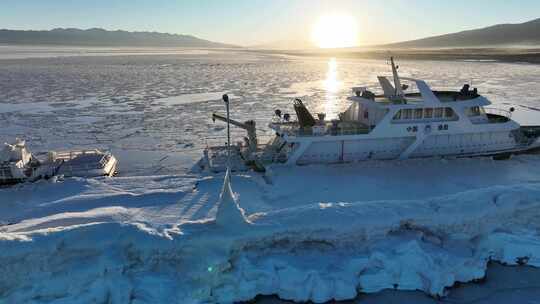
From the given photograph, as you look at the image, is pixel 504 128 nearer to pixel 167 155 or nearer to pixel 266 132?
pixel 266 132

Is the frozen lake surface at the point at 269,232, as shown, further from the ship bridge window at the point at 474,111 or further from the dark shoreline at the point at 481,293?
the ship bridge window at the point at 474,111

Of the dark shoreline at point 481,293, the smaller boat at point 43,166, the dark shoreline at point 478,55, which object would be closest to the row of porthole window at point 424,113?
the dark shoreline at point 481,293

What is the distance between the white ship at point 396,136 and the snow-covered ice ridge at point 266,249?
458 centimetres

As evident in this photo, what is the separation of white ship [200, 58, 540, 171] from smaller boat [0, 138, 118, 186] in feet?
12.1

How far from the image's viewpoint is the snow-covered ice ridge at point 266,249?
794 centimetres

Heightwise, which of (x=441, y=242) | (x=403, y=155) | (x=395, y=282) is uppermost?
(x=403, y=155)

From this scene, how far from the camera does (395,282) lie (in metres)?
8.76

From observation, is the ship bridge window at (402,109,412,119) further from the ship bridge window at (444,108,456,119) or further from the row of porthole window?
the ship bridge window at (444,108,456,119)

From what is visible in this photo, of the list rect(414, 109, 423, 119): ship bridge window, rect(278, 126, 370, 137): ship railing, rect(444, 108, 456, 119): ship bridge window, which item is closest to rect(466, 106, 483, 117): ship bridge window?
rect(444, 108, 456, 119): ship bridge window

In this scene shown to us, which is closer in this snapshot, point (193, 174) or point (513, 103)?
point (193, 174)

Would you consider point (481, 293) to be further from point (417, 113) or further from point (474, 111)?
point (474, 111)

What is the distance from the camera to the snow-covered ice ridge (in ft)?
26.1

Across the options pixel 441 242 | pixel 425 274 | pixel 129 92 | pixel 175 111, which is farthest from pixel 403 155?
pixel 129 92

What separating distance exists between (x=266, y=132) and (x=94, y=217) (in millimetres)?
10976
